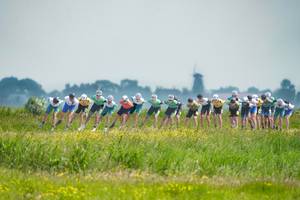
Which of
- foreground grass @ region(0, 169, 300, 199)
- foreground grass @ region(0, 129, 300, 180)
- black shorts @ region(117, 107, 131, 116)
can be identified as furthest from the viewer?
black shorts @ region(117, 107, 131, 116)

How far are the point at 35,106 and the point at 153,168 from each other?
33411 millimetres

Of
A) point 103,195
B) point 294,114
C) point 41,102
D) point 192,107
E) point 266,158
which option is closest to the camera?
point 103,195

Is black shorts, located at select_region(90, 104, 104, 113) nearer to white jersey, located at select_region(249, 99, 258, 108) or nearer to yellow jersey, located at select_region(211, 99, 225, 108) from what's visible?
yellow jersey, located at select_region(211, 99, 225, 108)

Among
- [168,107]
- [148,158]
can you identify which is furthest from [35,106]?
[148,158]

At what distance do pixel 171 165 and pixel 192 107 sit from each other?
820 inches

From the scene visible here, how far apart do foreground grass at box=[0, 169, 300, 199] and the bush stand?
33.9 m

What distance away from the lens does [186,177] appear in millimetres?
20250

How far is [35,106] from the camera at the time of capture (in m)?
53.6

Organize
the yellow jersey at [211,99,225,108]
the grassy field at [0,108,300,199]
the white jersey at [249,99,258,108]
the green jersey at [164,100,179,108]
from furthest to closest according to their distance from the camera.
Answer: the yellow jersey at [211,99,225,108], the green jersey at [164,100,179,108], the white jersey at [249,99,258,108], the grassy field at [0,108,300,199]

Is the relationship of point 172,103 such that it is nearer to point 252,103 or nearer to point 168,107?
point 168,107

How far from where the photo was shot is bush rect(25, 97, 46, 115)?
5322 cm

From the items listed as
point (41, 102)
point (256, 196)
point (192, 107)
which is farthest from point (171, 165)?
point (41, 102)

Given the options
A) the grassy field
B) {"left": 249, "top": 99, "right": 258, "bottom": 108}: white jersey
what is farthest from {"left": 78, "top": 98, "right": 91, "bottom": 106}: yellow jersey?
{"left": 249, "top": 99, "right": 258, "bottom": 108}: white jersey

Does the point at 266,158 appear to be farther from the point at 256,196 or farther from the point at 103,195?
the point at 103,195
